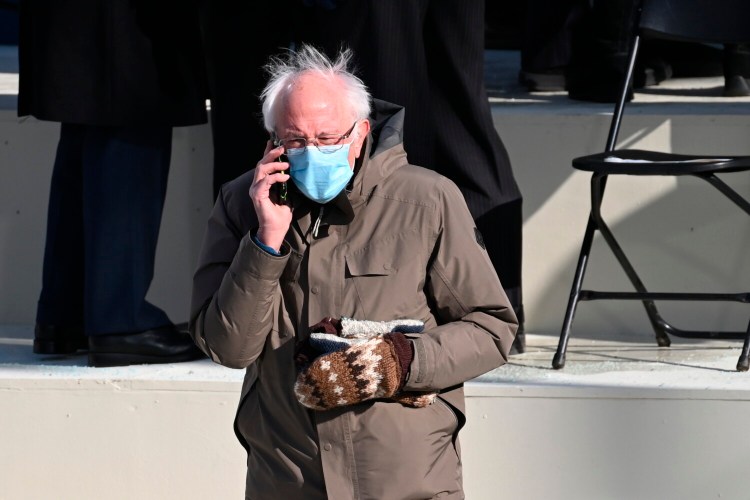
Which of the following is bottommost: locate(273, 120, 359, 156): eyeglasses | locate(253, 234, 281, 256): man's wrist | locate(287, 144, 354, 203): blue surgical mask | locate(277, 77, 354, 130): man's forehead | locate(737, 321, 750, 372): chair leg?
locate(737, 321, 750, 372): chair leg

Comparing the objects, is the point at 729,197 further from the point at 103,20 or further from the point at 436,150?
the point at 103,20

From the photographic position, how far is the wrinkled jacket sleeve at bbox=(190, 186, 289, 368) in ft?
7.21

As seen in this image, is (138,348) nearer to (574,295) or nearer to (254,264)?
(574,295)

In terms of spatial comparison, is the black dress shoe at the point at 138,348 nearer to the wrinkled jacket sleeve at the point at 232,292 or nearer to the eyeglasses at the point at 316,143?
the wrinkled jacket sleeve at the point at 232,292

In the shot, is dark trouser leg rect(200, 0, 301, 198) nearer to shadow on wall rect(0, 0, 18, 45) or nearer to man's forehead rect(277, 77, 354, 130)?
man's forehead rect(277, 77, 354, 130)

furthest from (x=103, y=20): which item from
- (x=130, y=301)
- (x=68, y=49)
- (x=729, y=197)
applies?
(x=729, y=197)

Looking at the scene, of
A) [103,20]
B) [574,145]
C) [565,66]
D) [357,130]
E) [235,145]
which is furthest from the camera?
[565,66]

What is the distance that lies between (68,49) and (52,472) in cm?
104

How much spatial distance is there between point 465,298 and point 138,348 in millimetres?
1426

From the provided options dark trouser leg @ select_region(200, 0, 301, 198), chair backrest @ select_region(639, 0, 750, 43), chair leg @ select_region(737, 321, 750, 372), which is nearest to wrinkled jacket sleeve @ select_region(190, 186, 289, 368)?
dark trouser leg @ select_region(200, 0, 301, 198)

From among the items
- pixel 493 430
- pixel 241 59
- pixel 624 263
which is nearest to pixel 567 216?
pixel 624 263

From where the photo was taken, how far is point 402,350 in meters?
2.19

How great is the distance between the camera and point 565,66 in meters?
4.66

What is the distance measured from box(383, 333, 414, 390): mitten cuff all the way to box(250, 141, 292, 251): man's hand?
9.1 inches
